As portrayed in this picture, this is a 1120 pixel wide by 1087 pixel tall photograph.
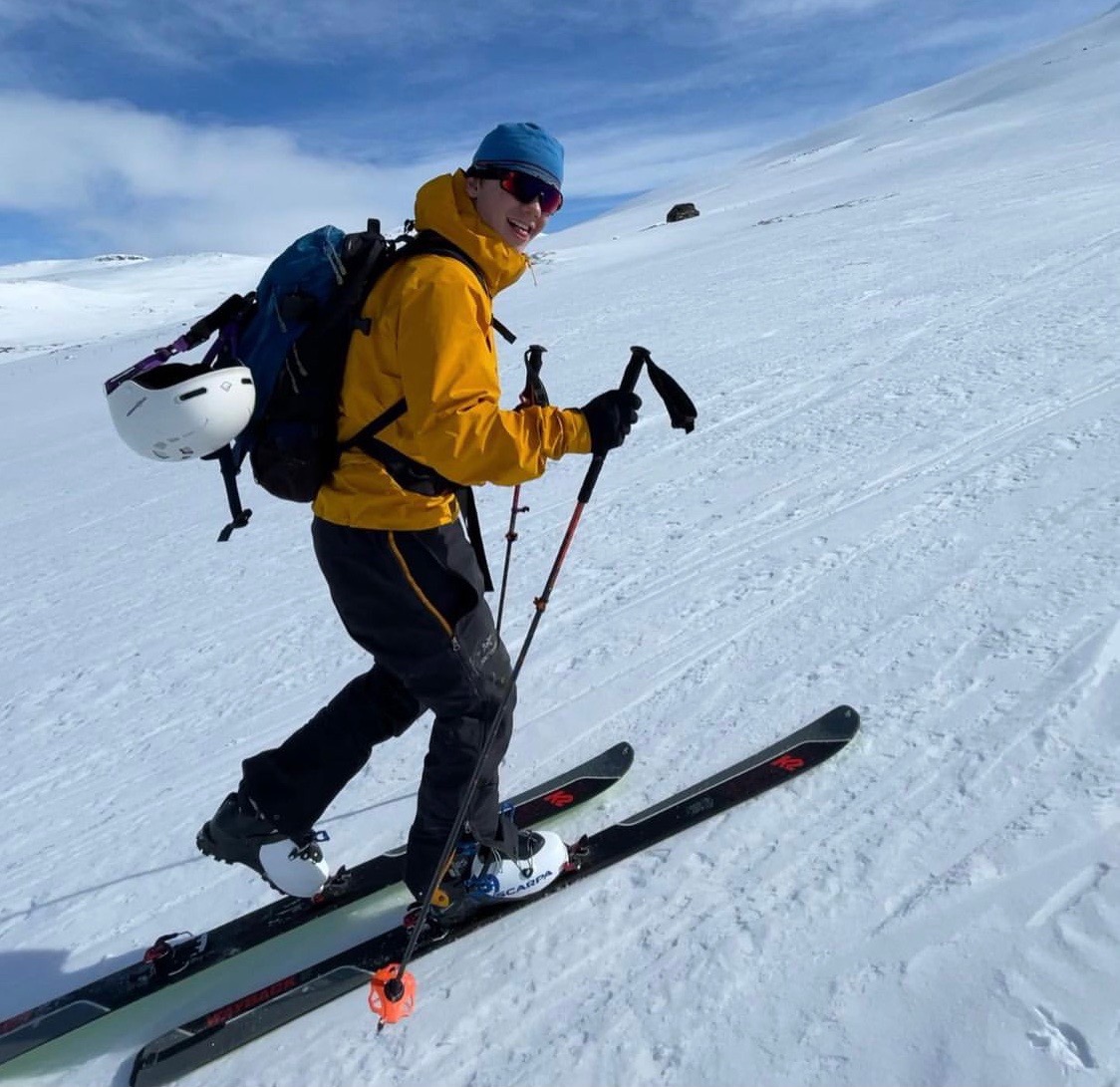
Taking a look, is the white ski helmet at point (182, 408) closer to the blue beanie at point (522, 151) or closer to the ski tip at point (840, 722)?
the blue beanie at point (522, 151)

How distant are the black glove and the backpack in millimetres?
396

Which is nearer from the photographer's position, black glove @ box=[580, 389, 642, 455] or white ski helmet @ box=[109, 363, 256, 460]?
white ski helmet @ box=[109, 363, 256, 460]

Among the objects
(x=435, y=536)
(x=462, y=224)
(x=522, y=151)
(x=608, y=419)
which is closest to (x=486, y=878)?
(x=435, y=536)

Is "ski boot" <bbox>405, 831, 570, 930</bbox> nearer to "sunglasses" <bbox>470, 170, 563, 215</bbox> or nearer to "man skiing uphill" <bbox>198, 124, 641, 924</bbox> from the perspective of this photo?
"man skiing uphill" <bbox>198, 124, 641, 924</bbox>

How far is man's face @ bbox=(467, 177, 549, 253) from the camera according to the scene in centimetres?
215

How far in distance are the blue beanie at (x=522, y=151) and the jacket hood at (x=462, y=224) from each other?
90 millimetres

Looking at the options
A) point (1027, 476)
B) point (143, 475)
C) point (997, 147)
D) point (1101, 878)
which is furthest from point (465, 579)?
point (997, 147)

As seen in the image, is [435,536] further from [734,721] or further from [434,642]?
[734,721]

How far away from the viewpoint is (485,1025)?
2.21 metres

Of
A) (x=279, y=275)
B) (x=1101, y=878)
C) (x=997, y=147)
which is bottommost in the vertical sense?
(x=1101, y=878)

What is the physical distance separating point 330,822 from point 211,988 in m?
0.66

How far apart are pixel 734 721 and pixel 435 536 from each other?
144 cm

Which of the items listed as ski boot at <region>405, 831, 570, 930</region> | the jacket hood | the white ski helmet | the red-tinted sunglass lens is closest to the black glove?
the jacket hood

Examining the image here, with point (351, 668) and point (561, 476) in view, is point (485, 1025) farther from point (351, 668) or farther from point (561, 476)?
point (561, 476)
